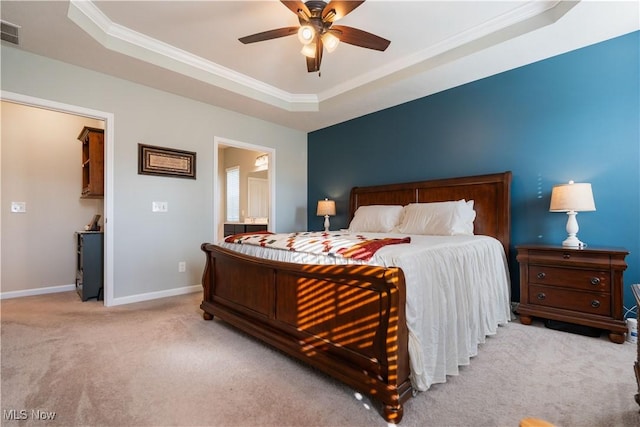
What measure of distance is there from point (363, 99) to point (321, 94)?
26.9 inches

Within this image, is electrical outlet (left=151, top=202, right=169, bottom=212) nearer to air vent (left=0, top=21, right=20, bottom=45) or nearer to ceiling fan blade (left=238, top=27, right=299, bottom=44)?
air vent (left=0, top=21, right=20, bottom=45)

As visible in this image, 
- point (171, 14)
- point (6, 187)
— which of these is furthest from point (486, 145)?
point (6, 187)

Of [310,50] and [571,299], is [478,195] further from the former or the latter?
[310,50]

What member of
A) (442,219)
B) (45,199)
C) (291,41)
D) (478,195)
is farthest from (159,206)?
(478,195)

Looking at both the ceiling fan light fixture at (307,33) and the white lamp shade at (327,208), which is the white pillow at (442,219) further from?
the ceiling fan light fixture at (307,33)

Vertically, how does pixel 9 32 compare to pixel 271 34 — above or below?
above

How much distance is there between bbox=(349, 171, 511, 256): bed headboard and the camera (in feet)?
9.94

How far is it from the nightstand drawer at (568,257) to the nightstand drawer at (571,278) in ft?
0.21

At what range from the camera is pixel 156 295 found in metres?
3.63

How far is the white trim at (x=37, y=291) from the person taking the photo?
144 inches

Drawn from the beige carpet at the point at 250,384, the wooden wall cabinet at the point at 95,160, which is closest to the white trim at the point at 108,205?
the wooden wall cabinet at the point at 95,160

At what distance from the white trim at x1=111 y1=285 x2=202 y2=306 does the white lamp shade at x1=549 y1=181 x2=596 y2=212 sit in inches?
162

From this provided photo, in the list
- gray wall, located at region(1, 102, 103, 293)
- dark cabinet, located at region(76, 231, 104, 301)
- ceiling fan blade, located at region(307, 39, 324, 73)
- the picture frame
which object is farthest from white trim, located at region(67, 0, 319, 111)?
dark cabinet, located at region(76, 231, 104, 301)
